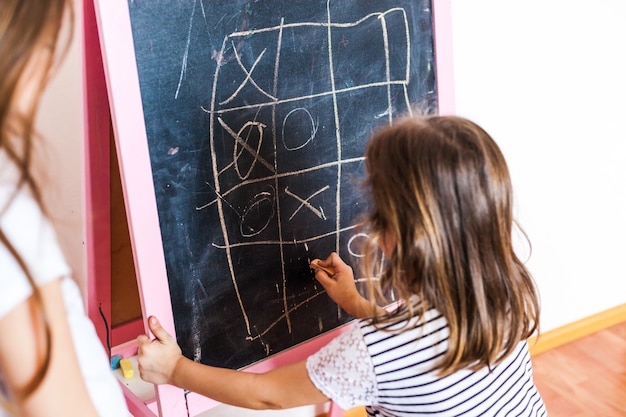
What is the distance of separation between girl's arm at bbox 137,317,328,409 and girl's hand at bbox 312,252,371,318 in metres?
0.24

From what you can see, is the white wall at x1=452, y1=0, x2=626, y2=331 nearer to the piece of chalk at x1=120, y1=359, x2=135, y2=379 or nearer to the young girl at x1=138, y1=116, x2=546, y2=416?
the young girl at x1=138, y1=116, x2=546, y2=416

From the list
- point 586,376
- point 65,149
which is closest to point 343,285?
point 65,149

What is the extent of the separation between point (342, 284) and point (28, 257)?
2.27 ft

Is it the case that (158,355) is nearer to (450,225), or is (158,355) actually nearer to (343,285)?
(343,285)

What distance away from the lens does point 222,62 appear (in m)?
1.02

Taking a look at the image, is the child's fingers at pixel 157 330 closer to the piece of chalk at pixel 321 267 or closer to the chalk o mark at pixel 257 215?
the chalk o mark at pixel 257 215

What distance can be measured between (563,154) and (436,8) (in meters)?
0.82

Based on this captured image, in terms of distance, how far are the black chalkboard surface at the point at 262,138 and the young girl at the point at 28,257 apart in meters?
0.30

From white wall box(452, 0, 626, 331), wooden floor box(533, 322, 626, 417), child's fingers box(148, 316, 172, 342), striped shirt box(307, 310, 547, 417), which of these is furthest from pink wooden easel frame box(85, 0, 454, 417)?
wooden floor box(533, 322, 626, 417)

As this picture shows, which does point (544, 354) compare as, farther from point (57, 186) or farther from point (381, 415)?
point (57, 186)

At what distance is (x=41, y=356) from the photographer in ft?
2.00

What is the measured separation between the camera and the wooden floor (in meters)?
1.88

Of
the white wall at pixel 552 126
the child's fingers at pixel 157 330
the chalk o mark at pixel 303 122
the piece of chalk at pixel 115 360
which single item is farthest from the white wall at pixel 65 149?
the chalk o mark at pixel 303 122

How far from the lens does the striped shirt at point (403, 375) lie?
937 mm
